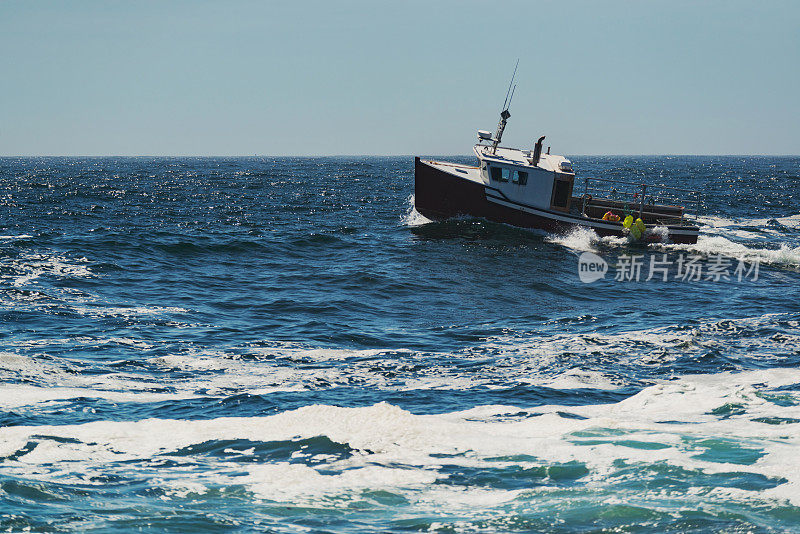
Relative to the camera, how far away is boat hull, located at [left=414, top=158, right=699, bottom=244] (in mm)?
31359

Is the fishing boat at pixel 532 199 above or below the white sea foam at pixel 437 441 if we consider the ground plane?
above

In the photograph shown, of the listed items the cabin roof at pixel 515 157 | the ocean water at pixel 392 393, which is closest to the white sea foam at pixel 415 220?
the cabin roof at pixel 515 157

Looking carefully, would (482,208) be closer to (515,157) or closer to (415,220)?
(515,157)

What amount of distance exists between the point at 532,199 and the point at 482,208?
229 centimetres

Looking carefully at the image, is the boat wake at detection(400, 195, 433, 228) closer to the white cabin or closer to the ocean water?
the white cabin

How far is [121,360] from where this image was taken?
47.4 ft

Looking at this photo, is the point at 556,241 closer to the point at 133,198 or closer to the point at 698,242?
the point at 698,242

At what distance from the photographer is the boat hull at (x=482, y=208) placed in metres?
31.4

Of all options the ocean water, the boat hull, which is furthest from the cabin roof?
the ocean water

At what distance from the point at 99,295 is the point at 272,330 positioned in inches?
247

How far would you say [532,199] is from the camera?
32.2 m

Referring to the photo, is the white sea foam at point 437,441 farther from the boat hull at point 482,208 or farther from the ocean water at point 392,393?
the boat hull at point 482,208

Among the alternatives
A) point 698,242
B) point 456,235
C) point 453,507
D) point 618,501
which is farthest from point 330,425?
point 698,242

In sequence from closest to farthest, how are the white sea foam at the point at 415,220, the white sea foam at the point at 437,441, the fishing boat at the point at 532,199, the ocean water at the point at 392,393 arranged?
the ocean water at the point at 392,393, the white sea foam at the point at 437,441, the fishing boat at the point at 532,199, the white sea foam at the point at 415,220
